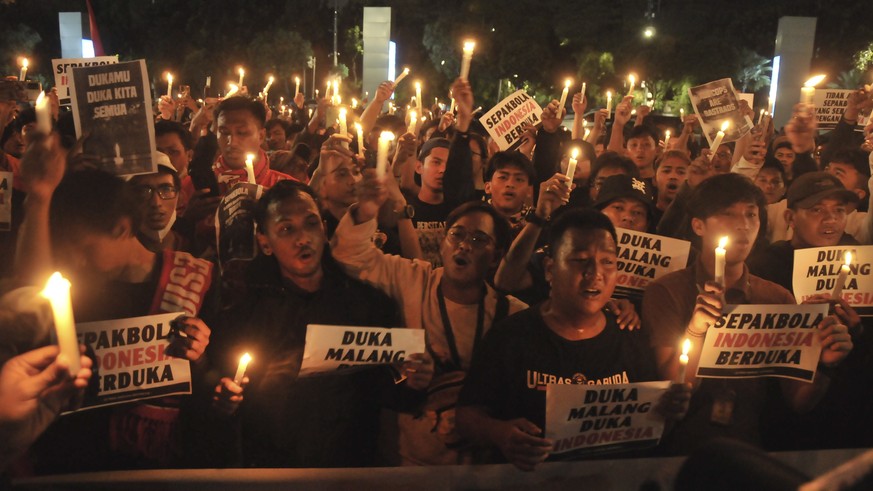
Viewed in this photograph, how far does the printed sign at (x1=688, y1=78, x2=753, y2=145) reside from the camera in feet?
24.2

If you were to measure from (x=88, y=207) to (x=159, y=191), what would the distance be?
0.85 metres

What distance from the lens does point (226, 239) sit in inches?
153

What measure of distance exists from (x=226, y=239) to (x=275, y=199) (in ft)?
1.67

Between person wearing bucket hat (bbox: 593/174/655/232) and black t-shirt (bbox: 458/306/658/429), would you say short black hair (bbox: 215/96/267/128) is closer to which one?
person wearing bucket hat (bbox: 593/174/655/232)

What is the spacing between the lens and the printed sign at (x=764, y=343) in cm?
328

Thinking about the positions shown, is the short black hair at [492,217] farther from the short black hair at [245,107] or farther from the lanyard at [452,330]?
the short black hair at [245,107]

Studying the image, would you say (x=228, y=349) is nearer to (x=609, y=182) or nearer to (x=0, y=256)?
(x=0, y=256)

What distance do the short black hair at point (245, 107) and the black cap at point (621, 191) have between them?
230 centimetres

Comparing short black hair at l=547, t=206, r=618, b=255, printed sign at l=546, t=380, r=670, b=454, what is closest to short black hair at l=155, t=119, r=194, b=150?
short black hair at l=547, t=206, r=618, b=255

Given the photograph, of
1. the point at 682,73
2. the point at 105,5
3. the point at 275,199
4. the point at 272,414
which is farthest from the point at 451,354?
the point at 105,5

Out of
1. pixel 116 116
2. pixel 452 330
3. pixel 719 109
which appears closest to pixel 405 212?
pixel 452 330

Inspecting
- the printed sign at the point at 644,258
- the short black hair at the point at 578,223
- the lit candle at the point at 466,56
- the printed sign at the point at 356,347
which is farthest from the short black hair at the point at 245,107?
the short black hair at the point at 578,223

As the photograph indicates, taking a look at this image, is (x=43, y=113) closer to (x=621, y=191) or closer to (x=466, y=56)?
(x=466, y=56)

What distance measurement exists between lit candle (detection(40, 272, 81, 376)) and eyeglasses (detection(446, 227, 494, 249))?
1837mm
